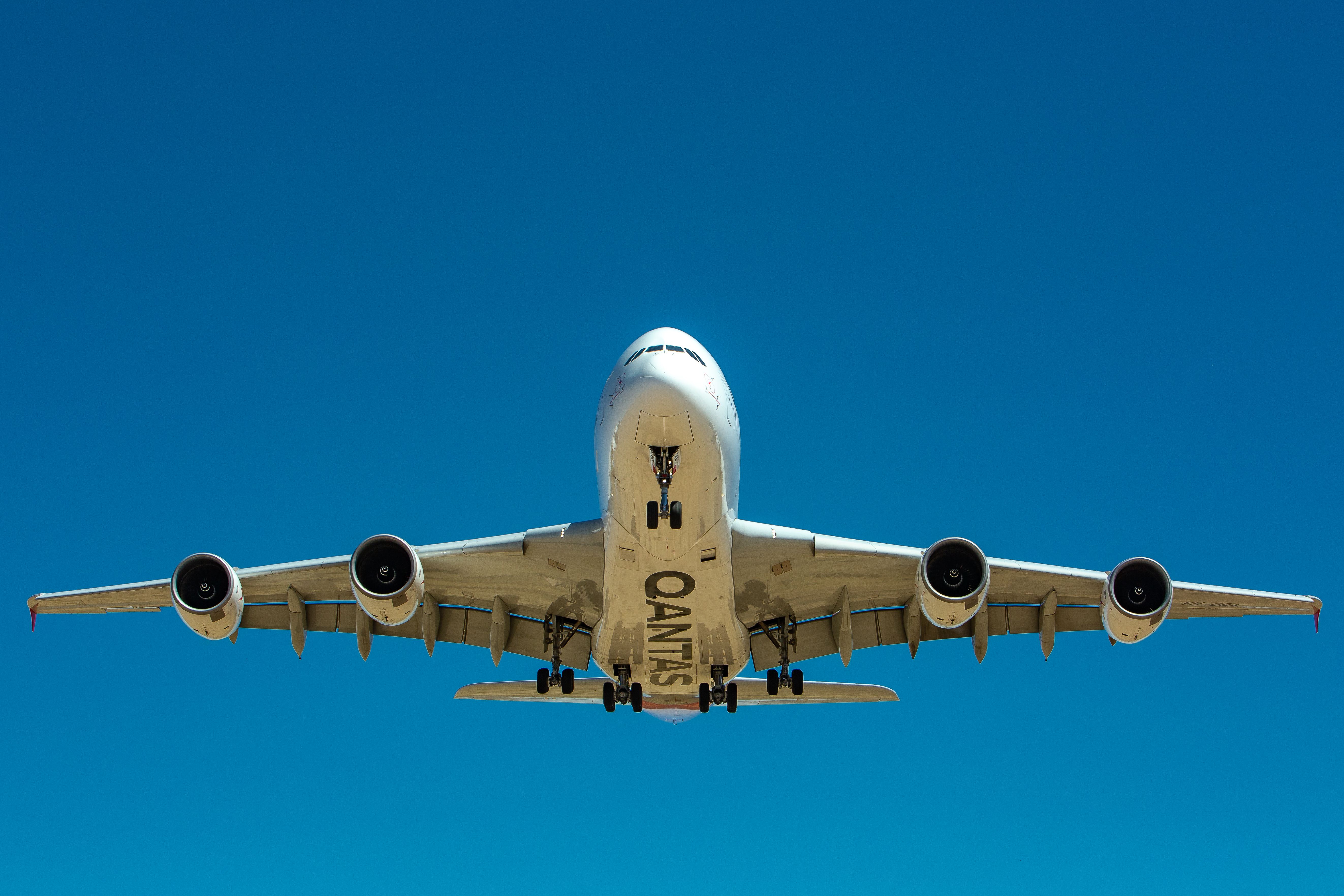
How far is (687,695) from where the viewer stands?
23172 millimetres

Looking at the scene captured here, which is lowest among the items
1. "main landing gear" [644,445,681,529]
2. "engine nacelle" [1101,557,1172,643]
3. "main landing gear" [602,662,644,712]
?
"main landing gear" [602,662,644,712]

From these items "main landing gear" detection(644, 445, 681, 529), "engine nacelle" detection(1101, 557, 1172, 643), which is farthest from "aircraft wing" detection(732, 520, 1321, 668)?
"main landing gear" detection(644, 445, 681, 529)

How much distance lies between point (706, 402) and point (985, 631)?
926cm

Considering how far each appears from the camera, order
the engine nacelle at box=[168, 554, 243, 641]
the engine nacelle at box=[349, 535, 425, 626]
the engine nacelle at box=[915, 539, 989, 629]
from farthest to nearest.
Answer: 1. the engine nacelle at box=[168, 554, 243, 641]
2. the engine nacelle at box=[349, 535, 425, 626]
3. the engine nacelle at box=[915, 539, 989, 629]

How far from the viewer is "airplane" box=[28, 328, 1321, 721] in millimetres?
17188

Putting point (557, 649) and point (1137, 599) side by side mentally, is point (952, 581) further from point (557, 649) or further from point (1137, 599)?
point (557, 649)

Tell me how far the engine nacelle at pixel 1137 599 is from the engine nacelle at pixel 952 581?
2.33m

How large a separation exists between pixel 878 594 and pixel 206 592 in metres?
12.1

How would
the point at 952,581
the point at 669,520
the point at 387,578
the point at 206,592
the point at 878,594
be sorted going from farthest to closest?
1. the point at 878,594
2. the point at 206,592
3. the point at 387,578
4. the point at 952,581
5. the point at 669,520

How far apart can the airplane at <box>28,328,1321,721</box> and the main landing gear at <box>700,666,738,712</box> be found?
44 mm

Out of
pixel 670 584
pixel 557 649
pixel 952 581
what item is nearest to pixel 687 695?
pixel 557 649

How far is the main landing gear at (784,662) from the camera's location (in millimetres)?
22609

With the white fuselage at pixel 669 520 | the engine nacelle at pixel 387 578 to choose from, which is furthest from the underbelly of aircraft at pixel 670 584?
the engine nacelle at pixel 387 578

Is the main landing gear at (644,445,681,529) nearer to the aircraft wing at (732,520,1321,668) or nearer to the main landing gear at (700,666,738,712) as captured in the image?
the aircraft wing at (732,520,1321,668)
